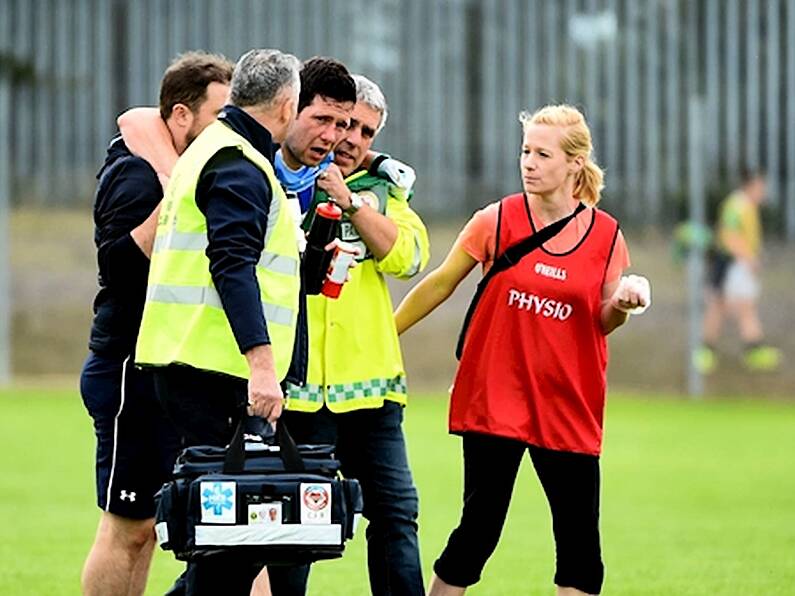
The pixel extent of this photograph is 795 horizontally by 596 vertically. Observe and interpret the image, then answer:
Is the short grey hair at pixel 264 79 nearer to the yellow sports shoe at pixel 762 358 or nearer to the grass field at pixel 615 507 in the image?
the grass field at pixel 615 507

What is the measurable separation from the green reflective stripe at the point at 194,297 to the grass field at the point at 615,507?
9.24 feet

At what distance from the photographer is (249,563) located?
20.4 ft

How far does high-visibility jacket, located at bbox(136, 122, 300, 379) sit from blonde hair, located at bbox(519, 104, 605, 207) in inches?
58.5

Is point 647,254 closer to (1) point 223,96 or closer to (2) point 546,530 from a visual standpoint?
A: (2) point 546,530

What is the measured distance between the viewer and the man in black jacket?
710 cm

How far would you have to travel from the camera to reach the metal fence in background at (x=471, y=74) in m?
23.5

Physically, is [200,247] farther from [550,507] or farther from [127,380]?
[550,507]

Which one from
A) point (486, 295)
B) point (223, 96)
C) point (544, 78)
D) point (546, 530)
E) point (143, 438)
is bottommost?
point (546, 530)

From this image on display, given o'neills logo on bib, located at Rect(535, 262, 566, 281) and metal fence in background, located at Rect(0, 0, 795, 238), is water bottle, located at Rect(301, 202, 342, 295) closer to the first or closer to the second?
o'neills logo on bib, located at Rect(535, 262, 566, 281)

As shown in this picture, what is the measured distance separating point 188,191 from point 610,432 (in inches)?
473

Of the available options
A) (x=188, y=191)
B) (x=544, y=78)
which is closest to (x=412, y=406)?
(x=544, y=78)

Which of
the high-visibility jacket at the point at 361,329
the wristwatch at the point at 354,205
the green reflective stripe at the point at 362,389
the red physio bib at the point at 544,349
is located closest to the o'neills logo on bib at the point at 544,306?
the red physio bib at the point at 544,349

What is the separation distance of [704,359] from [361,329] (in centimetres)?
1582

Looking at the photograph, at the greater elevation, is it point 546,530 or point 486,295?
point 486,295
